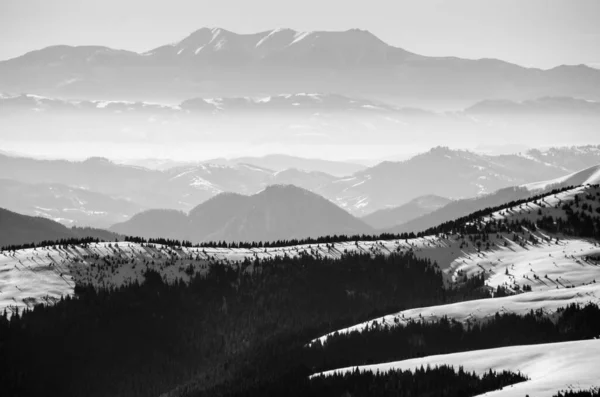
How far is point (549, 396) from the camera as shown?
19750 centimetres

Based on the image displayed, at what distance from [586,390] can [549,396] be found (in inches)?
286

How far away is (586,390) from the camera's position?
199 metres
